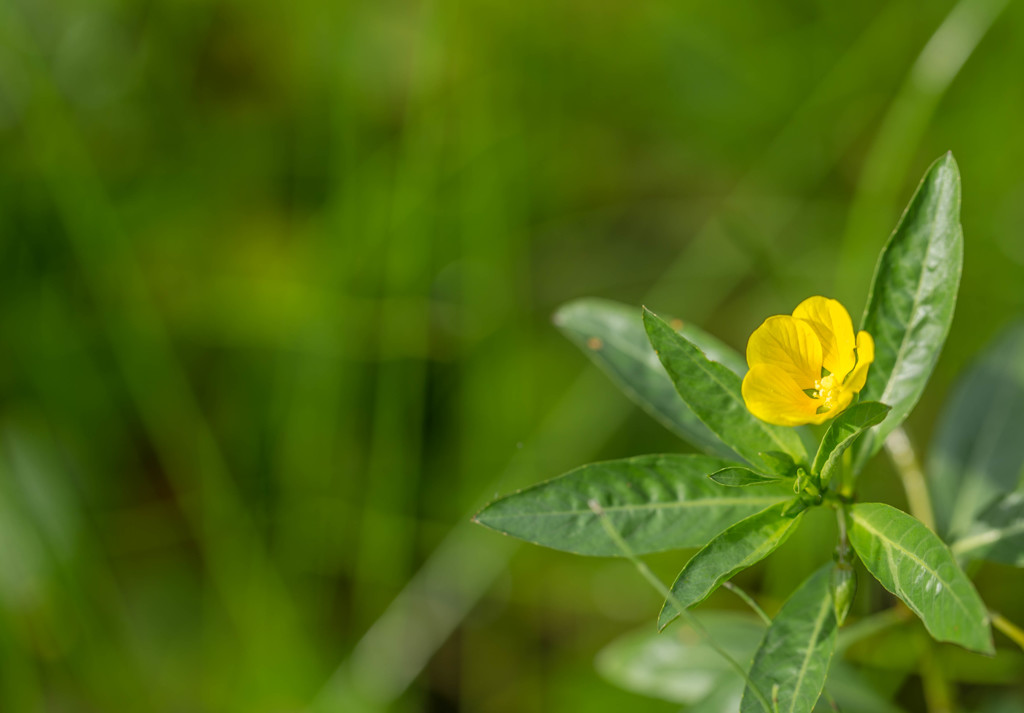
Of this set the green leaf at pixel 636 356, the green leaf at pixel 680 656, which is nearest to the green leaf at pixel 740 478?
the green leaf at pixel 636 356

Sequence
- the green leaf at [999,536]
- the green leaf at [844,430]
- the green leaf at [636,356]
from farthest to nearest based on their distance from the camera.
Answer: the green leaf at [636,356] → the green leaf at [999,536] → the green leaf at [844,430]

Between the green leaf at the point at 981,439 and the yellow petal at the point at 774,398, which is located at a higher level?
the green leaf at the point at 981,439

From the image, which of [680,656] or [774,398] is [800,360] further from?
[680,656]

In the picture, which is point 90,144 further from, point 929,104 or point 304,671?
point 929,104

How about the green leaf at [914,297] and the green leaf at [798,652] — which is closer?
the green leaf at [798,652]

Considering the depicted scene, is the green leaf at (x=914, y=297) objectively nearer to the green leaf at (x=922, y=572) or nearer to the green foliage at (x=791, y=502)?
the green foliage at (x=791, y=502)

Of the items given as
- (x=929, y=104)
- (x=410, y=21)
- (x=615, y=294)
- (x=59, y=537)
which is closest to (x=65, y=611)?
(x=59, y=537)

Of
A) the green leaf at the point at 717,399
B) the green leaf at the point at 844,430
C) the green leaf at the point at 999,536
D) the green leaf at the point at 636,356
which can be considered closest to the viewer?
the green leaf at the point at 844,430
